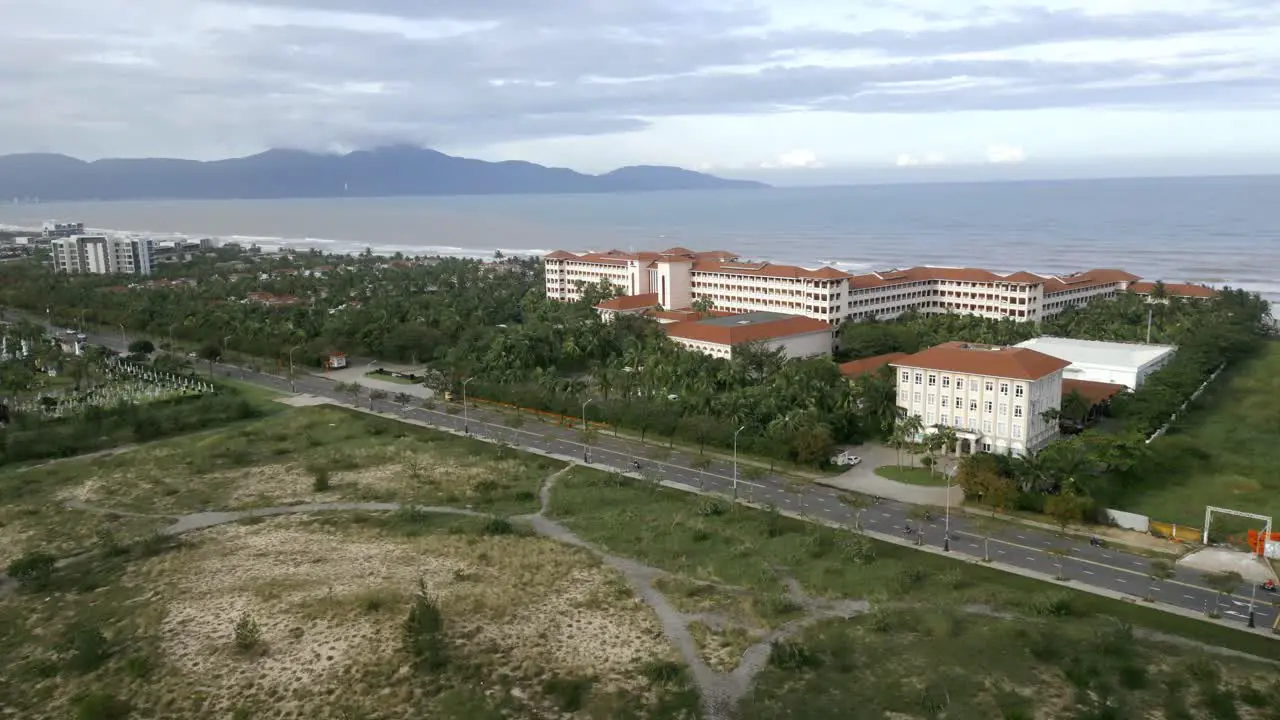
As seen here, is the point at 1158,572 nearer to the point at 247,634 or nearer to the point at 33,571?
the point at 247,634

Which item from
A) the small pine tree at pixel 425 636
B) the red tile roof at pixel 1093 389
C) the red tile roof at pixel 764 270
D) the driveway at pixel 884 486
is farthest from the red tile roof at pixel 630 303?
the small pine tree at pixel 425 636

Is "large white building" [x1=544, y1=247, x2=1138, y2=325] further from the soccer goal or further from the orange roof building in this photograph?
the soccer goal

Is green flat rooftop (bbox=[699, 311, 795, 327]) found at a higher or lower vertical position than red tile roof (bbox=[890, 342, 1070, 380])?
lower

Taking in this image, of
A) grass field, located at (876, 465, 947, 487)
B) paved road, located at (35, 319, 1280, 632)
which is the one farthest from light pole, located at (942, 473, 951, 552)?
grass field, located at (876, 465, 947, 487)

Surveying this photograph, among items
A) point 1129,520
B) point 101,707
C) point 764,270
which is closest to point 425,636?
point 101,707

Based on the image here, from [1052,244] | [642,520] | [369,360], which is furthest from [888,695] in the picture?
[1052,244]

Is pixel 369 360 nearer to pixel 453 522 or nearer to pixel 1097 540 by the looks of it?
pixel 453 522
